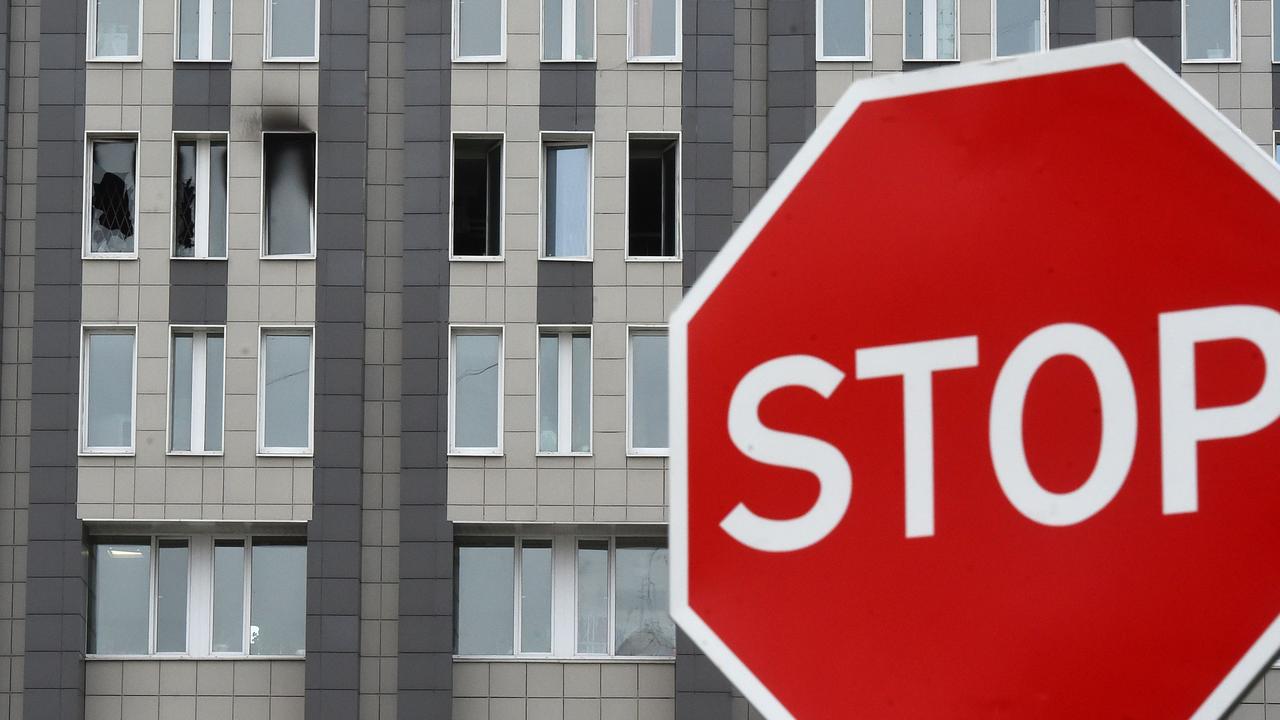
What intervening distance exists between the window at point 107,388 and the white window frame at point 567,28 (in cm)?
799

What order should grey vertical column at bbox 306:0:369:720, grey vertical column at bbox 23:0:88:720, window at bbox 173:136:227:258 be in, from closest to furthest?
grey vertical column at bbox 23:0:88:720, grey vertical column at bbox 306:0:369:720, window at bbox 173:136:227:258

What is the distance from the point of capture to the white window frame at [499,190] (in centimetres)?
2741

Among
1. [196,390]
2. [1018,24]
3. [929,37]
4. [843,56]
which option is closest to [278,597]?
[196,390]

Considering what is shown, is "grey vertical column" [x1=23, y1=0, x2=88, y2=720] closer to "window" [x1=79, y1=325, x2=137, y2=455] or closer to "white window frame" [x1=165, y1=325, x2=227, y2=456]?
"window" [x1=79, y1=325, x2=137, y2=455]

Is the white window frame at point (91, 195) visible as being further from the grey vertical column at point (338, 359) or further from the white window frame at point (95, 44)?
the grey vertical column at point (338, 359)

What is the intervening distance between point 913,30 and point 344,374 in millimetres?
10681

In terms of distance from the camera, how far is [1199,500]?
65.9 inches

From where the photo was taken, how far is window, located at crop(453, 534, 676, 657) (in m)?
27.2

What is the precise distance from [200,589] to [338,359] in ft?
14.1

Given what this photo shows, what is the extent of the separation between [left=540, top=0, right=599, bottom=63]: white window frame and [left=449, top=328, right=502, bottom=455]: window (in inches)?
177

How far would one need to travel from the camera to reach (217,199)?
2752 centimetres

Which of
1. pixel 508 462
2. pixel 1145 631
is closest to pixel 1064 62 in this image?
pixel 1145 631

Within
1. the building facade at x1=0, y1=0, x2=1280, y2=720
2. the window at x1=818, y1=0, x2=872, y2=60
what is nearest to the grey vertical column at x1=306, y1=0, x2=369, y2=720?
the building facade at x1=0, y1=0, x2=1280, y2=720

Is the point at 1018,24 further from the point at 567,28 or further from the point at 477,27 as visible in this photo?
the point at 477,27
